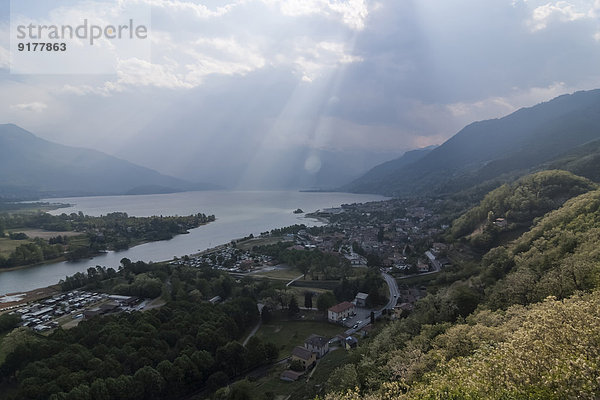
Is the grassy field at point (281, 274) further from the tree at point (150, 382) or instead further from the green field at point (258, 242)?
the tree at point (150, 382)

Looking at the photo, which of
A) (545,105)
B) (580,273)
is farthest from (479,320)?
(545,105)

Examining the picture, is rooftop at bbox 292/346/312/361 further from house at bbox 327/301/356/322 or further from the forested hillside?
the forested hillside

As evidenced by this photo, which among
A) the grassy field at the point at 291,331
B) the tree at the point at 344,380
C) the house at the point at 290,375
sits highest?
the tree at the point at 344,380

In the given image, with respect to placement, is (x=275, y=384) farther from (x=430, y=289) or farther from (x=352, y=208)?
(x=352, y=208)

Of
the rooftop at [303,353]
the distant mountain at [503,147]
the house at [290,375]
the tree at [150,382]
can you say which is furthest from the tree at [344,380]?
the distant mountain at [503,147]

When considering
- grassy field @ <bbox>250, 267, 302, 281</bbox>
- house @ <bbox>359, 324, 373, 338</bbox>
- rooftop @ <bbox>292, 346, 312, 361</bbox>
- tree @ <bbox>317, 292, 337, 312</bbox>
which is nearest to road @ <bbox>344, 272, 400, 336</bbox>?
house @ <bbox>359, 324, 373, 338</bbox>

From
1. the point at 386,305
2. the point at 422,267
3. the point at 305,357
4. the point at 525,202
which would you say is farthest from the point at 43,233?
the point at 525,202

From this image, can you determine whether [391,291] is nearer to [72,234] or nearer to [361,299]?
[361,299]

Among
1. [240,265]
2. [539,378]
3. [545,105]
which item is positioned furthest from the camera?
[545,105]
